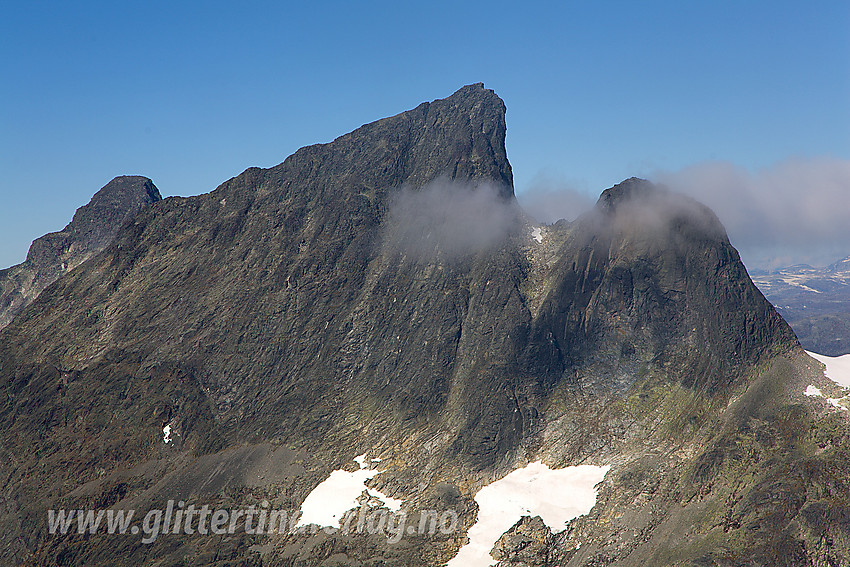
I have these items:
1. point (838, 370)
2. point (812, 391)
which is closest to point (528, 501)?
point (812, 391)

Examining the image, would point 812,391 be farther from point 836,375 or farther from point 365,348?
point 365,348

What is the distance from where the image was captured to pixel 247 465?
147750mm

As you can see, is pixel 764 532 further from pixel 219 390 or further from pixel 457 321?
pixel 219 390

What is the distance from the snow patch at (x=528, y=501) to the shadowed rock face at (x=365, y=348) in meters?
3.27

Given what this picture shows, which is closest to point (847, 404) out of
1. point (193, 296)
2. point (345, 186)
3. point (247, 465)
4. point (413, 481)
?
point (413, 481)

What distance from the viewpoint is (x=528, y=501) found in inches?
5108

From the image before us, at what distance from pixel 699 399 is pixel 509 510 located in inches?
1833

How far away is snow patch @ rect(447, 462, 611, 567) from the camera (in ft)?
399

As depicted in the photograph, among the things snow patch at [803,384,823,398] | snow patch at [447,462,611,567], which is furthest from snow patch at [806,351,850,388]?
snow patch at [447,462,611,567]

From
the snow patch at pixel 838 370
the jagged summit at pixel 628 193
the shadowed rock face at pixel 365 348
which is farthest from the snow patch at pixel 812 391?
the jagged summit at pixel 628 193

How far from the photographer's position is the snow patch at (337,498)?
133 metres

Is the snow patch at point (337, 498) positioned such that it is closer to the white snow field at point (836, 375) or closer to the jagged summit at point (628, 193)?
the white snow field at point (836, 375)

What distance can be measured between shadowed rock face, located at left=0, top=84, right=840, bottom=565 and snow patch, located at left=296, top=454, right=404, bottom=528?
3148 mm

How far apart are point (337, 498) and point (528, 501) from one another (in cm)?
3973
